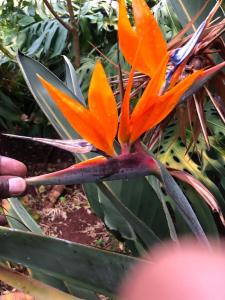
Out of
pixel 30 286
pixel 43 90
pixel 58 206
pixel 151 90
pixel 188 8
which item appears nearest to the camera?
pixel 151 90

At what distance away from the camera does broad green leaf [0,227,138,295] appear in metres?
0.60

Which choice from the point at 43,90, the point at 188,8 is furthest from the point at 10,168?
the point at 188,8

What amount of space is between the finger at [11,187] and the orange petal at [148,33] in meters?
0.19

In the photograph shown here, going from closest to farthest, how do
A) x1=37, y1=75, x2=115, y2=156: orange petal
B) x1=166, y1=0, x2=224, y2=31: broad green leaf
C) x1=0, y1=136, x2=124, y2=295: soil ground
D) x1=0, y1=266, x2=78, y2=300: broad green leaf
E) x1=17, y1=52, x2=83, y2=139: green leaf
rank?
1. x1=37, y1=75, x2=115, y2=156: orange petal
2. x1=0, y1=266, x2=78, y2=300: broad green leaf
3. x1=17, y1=52, x2=83, y2=139: green leaf
4. x1=166, y1=0, x2=224, y2=31: broad green leaf
5. x1=0, y1=136, x2=124, y2=295: soil ground

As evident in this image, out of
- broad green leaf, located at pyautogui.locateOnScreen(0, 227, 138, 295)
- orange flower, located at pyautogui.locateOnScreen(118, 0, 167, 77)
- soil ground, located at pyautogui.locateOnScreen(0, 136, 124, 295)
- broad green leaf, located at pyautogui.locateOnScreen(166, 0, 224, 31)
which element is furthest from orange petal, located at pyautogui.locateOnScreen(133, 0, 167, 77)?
soil ground, located at pyautogui.locateOnScreen(0, 136, 124, 295)

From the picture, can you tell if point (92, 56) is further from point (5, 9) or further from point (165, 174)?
point (165, 174)

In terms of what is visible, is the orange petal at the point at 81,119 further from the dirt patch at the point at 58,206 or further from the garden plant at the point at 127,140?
the dirt patch at the point at 58,206

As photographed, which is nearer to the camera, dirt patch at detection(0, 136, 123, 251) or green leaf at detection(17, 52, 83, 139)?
green leaf at detection(17, 52, 83, 139)

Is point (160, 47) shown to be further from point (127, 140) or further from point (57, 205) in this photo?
point (57, 205)

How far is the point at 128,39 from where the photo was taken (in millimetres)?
539

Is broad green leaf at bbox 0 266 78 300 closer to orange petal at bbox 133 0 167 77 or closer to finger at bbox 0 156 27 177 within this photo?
finger at bbox 0 156 27 177

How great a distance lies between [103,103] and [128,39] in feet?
0.37

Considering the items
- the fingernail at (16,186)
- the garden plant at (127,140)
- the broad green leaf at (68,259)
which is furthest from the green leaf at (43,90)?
the fingernail at (16,186)

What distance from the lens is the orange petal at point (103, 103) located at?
452 mm
